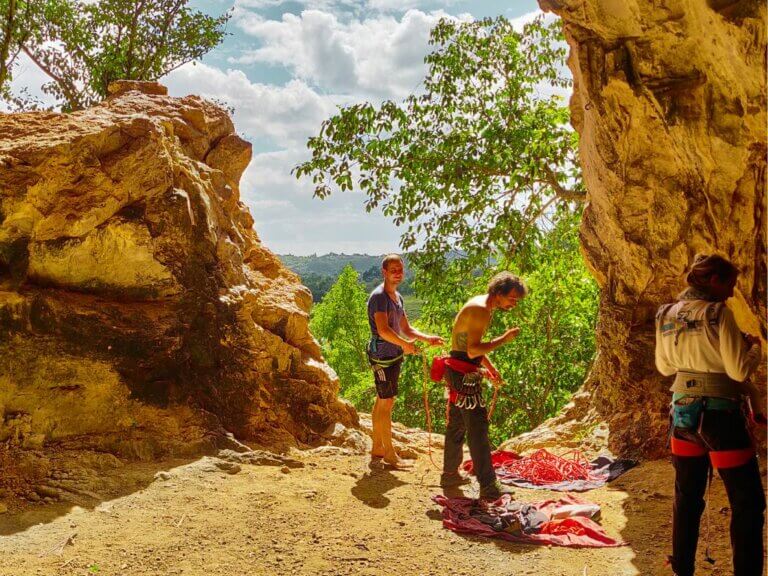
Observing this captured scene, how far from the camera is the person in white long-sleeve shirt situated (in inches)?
121

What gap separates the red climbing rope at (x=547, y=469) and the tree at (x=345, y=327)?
2262 cm

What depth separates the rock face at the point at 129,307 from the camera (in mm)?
5301

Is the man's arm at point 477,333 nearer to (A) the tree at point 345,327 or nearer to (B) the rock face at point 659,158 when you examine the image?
(B) the rock face at point 659,158

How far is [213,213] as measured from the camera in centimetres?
694

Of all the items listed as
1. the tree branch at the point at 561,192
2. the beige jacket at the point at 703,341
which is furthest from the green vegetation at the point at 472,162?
the beige jacket at the point at 703,341

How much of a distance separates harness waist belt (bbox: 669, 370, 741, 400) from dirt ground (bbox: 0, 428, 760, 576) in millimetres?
1162

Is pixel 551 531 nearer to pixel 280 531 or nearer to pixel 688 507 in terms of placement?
pixel 688 507

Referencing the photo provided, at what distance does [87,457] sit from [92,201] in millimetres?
2208

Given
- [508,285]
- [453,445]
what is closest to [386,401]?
[453,445]

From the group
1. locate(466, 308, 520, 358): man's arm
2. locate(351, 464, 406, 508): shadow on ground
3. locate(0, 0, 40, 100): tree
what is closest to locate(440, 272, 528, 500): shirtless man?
locate(466, 308, 520, 358): man's arm

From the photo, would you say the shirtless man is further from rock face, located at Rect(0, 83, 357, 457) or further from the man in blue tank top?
rock face, located at Rect(0, 83, 357, 457)

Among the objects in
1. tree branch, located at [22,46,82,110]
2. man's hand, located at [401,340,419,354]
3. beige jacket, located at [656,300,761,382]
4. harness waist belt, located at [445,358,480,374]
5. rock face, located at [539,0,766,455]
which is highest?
tree branch, located at [22,46,82,110]

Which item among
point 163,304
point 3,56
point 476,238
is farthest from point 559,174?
point 3,56

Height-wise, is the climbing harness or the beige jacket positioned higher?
the beige jacket
